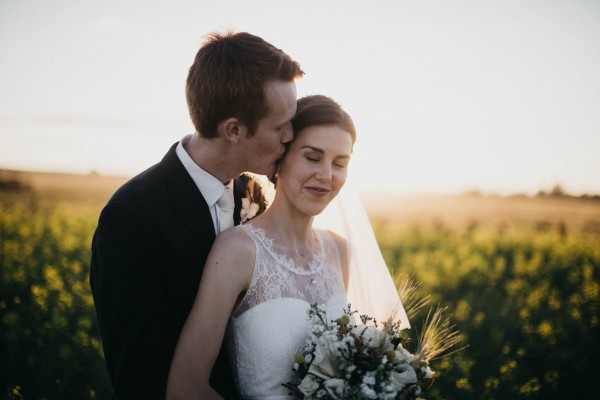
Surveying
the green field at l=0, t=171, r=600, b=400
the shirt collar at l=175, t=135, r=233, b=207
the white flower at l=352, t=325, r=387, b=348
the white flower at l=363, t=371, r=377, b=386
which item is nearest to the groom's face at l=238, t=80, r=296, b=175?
the shirt collar at l=175, t=135, r=233, b=207

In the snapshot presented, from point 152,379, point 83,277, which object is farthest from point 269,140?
point 83,277

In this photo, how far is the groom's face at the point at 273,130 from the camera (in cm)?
300

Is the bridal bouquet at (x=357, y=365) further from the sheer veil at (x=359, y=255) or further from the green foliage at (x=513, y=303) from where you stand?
the green foliage at (x=513, y=303)

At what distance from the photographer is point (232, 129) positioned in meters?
3.02

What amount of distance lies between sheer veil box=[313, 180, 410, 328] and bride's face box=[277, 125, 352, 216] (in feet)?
2.54

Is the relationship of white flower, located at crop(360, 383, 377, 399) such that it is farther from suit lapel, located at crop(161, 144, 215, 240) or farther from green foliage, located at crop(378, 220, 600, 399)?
green foliage, located at crop(378, 220, 600, 399)

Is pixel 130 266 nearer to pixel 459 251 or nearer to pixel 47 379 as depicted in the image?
pixel 47 379

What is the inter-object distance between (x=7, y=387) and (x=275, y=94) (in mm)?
4322

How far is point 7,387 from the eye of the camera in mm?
5062

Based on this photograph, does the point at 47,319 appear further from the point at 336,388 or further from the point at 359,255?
the point at 336,388

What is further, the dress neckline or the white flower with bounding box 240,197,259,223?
the white flower with bounding box 240,197,259,223

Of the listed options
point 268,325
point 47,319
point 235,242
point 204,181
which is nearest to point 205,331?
point 268,325

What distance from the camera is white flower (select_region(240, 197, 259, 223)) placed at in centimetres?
336

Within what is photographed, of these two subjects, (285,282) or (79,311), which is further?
(79,311)
